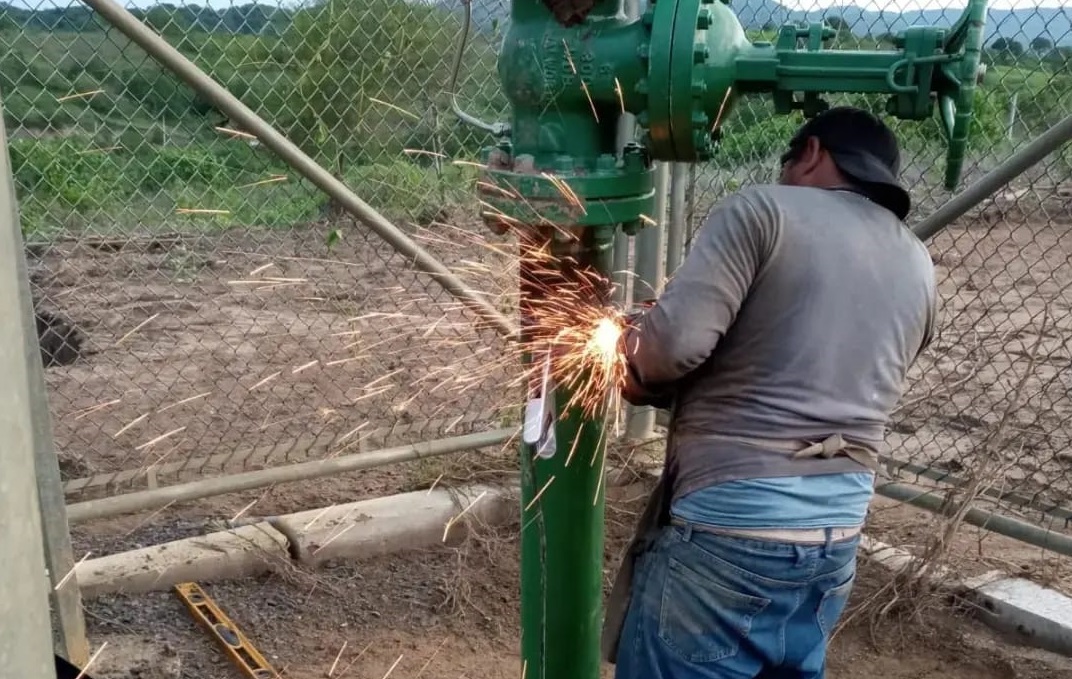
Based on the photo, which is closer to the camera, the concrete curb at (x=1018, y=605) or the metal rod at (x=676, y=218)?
the concrete curb at (x=1018, y=605)

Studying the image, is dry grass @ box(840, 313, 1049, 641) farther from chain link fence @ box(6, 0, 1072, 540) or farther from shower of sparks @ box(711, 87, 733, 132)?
shower of sparks @ box(711, 87, 733, 132)

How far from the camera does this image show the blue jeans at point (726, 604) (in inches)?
90.8

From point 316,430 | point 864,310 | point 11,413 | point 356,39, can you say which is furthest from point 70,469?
point 11,413

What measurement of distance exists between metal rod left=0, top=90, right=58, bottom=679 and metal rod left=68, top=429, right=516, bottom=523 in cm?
283

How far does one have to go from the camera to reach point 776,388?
7.45 feet

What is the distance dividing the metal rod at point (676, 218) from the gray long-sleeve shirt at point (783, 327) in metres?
1.97

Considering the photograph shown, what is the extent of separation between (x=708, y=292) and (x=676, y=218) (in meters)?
2.25

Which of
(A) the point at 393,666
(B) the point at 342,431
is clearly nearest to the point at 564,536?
(A) the point at 393,666

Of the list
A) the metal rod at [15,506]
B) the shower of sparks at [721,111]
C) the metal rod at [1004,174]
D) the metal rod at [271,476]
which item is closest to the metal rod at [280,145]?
the metal rod at [271,476]

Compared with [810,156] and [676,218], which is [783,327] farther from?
[676,218]

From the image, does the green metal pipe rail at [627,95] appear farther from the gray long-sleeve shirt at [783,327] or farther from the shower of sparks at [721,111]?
the gray long-sleeve shirt at [783,327]

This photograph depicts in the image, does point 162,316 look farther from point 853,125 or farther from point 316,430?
point 853,125

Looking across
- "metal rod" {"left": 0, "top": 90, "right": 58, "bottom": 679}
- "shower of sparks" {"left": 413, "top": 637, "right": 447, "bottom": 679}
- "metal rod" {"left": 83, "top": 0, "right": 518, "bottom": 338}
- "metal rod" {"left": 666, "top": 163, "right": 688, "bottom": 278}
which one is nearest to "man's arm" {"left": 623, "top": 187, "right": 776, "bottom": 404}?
"metal rod" {"left": 83, "top": 0, "right": 518, "bottom": 338}

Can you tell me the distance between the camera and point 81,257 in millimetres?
7816
